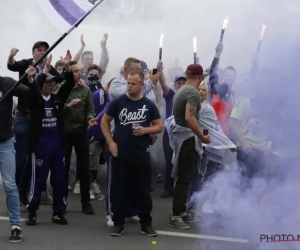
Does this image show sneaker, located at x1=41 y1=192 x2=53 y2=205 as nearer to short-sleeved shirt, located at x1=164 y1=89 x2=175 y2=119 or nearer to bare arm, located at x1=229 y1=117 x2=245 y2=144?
short-sleeved shirt, located at x1=164 y1=89 x2=175 y2=119

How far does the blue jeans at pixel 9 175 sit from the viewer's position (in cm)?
547

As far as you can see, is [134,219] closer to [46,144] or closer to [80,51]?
[46,144]

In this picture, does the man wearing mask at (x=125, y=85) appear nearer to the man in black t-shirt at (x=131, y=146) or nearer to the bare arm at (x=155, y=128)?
the man in black t-shirt at (x=131, y=146)

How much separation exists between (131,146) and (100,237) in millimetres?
849

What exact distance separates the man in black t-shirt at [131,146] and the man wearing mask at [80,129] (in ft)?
2.71

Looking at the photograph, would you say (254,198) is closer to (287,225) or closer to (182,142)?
(287,225)

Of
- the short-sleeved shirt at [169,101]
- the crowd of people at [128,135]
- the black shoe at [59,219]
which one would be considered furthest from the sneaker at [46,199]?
the short-sleeved shirt at [169,101]

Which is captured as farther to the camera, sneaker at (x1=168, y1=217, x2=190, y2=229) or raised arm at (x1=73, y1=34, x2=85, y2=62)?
raised arm at (x1=73, y1=34, x2=85, y2=62)

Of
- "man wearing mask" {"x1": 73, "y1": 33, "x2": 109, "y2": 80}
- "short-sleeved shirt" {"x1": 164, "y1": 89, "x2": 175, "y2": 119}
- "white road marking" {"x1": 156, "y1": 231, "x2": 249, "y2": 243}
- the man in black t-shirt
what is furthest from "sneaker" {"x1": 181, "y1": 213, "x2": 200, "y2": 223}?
"man wearing mask" {"x1": 73, "y1": 33, "x2": 109, "y2": 80}

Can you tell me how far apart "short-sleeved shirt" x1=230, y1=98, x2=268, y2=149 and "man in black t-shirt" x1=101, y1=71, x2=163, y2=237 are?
2.37ft

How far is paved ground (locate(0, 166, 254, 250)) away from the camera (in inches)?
214

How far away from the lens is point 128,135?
576 cm

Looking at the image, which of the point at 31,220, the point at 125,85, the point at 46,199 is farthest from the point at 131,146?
the point at 46,199

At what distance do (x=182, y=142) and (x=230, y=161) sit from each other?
1.58ft
